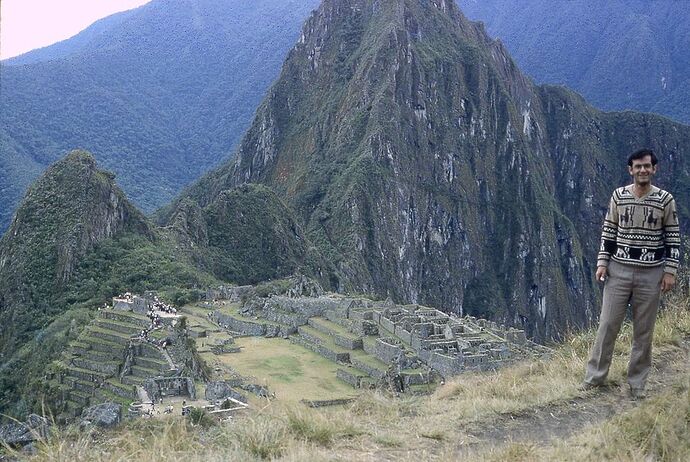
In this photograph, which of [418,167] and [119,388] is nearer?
[119,388]

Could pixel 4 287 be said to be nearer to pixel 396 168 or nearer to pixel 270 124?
pixel 396 168

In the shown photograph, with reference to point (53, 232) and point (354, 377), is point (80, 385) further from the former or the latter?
point (53, 232)

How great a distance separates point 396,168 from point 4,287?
58.2m

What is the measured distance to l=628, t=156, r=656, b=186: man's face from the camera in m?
7.73

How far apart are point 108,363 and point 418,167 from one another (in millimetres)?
84451

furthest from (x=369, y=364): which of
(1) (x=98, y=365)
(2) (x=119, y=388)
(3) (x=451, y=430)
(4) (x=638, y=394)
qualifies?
(3) (x=451, y=430)

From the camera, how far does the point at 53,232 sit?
5766 cm

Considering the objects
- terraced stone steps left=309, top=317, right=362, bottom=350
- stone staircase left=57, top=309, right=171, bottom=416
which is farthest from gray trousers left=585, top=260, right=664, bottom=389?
terraced stone steps left=309, top=317, right=362, bottom=350

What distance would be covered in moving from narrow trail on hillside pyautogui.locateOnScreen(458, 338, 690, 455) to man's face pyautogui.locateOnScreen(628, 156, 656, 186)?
2.11m

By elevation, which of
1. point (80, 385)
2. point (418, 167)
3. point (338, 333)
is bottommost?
point (338, 333)

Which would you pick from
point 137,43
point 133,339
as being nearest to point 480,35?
point 137,43

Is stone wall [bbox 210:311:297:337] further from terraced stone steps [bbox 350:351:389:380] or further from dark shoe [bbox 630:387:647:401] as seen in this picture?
dark shoe [bbox 630:387:647:401]

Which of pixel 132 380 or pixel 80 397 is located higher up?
pixel 132 380

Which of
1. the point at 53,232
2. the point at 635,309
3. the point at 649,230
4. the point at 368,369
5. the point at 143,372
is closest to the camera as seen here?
the point at 649,230
